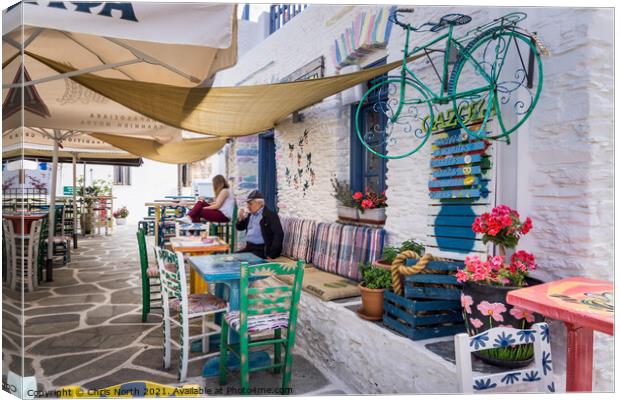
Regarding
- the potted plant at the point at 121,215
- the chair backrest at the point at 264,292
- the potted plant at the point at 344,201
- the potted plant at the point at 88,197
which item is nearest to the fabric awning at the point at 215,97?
the potted plant at the point at 344,201

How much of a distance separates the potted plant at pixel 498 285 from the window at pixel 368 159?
2.05 meters

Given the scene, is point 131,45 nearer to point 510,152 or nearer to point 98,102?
point 98,102

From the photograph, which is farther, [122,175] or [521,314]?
[122,175]

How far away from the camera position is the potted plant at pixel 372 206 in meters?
4.37

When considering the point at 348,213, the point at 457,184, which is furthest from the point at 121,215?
the point at 457,184

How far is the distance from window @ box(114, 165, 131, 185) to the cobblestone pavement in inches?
A: 432

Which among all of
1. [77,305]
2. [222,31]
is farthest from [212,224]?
[222,31]

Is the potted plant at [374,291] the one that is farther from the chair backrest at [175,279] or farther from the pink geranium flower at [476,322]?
the chair backrest at [175,279]

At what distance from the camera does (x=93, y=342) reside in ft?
13.1

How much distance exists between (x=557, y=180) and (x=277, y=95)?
2.43 metres

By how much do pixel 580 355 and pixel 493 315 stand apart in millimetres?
475

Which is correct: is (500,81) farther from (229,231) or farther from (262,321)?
(229,231)

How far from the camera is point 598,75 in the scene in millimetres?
2529

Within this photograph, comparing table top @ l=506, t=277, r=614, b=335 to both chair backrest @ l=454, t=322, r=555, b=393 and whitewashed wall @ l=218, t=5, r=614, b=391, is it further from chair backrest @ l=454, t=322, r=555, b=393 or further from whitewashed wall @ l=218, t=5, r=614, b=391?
whitewashed wall @ l=218, t=5, r=614, b=391
